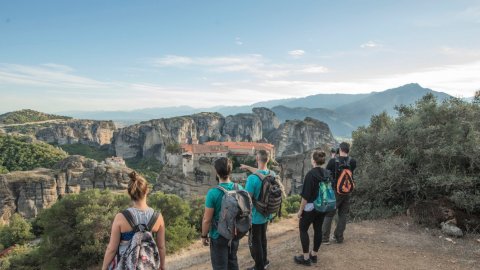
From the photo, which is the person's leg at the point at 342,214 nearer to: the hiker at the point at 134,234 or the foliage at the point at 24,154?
the hiker at the point at 134,234

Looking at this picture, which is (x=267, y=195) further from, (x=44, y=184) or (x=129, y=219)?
(x=44, y=184)

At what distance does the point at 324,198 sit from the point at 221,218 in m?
2.47

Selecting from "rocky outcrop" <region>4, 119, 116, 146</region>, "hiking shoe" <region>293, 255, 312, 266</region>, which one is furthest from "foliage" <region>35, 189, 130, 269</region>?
"rocky outcrop" <region>4, 119, 116, 146</region>

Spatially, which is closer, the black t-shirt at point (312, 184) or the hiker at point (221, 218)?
the hiker at point (221, 218)

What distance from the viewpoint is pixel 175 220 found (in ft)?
69.2

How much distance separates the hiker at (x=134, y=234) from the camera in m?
3.95

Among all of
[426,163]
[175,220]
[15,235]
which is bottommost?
[15,235]

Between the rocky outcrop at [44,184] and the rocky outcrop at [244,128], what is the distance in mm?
72726

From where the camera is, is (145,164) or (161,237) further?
(145,164)

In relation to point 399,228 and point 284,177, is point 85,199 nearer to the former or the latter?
point 399,228

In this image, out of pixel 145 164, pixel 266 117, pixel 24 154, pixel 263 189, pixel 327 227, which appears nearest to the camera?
pixel 263 189

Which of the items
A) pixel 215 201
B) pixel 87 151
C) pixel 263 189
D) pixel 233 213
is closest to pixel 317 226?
pixel 263 189

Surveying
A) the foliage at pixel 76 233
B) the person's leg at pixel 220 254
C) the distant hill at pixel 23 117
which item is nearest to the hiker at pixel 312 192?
the person's leg at pixel 220 254

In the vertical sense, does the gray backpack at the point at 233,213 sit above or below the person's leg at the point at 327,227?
above
